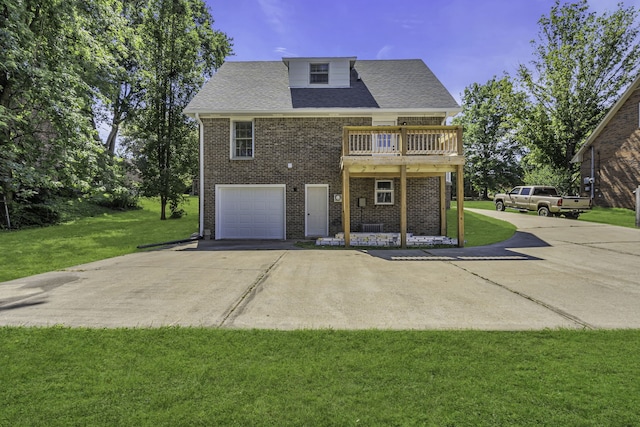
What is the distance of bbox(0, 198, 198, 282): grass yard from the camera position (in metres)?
8.11

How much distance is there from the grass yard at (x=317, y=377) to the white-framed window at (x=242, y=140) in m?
10.3

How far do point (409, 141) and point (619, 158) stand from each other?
16.6 m

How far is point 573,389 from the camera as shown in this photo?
2498 mm

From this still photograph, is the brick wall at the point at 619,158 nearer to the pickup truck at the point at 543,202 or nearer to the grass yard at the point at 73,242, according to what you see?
the pickup truck at the point at 543,202

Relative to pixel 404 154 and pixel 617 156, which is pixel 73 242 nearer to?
pixel 404 154

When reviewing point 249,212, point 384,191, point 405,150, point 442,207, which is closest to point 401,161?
point 405,150

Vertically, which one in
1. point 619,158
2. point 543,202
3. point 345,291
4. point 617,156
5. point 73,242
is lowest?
point 345,291

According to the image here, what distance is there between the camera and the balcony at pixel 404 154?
406 inches

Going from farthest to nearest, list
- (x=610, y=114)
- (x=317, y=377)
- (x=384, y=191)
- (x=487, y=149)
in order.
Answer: (x=487, y=149) < (x=610, y=114) < (x=384, y=191) < (x=317, y=377)

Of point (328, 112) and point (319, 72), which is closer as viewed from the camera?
point (328, 112)

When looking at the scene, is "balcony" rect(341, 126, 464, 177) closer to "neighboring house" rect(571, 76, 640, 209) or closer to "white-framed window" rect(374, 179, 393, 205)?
"white-framed window" rect(374, 179, 393, 205)

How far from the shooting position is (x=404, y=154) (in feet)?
34.2

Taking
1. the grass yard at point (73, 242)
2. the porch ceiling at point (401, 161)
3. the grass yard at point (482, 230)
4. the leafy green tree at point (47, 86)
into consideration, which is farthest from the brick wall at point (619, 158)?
→ the leafy green tree at point (47, 86)

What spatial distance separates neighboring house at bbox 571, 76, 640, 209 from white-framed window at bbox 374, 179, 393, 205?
614 inches
